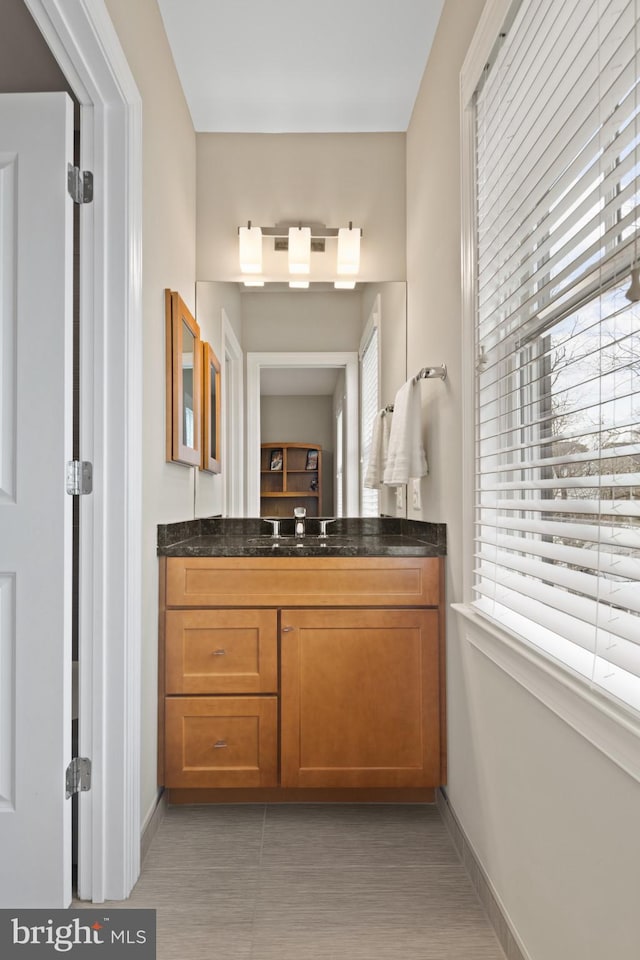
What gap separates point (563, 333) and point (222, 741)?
1618mm

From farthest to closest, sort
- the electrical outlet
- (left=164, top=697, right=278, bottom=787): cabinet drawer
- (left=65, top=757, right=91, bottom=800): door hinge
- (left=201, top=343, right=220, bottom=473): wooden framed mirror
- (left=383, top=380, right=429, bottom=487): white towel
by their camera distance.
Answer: (left=201, top=343, right=220, bottom=473): wooden framed mirror
the electrical outlet
(left=383, top=380, right=429, bottom=487): white towel
(left=164, top=697, right=278, bottom=787): cabinet drawer
(left=65, top=757, right=91, bottom=800): door hinge


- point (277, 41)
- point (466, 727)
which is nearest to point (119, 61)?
point (277, 41)

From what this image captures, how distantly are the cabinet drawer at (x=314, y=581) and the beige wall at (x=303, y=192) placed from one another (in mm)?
1308

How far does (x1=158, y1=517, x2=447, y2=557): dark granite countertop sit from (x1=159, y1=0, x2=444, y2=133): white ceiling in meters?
Result: 1.65

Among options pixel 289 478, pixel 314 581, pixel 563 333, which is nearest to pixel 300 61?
pixel 289 478

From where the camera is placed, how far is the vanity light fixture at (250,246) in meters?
2.72

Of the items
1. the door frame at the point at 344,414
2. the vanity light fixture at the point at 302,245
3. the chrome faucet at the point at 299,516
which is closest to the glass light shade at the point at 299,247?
the vanity light fixture at the point at 302,245

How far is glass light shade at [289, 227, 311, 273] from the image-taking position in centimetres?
272

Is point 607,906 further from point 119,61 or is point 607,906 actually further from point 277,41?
point 277,41

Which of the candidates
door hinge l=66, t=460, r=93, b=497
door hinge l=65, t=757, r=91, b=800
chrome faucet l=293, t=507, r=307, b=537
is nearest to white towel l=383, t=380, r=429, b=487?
chrome faucet l=293, t=507, r=307, b=537

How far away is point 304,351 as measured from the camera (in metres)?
2.77

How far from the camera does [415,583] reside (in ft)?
7.03

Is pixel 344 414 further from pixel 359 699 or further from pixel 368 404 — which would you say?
pixel 359 699

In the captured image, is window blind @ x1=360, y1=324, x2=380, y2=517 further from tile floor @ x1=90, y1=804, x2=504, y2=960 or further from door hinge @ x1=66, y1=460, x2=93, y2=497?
door hinge @ x1=66, y1=460, x2=93, y2=497
